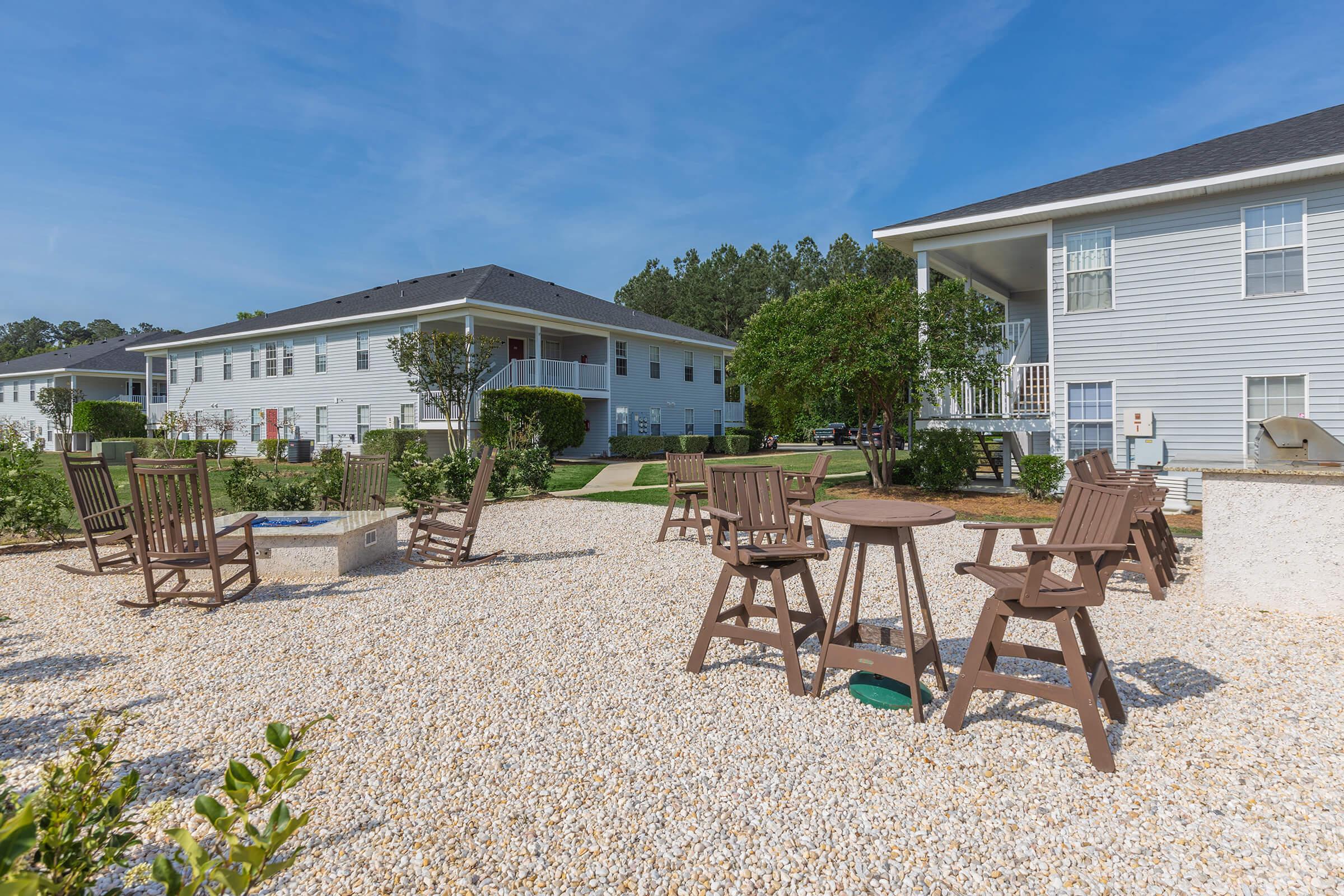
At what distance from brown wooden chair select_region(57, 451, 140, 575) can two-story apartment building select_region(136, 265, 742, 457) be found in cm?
1509

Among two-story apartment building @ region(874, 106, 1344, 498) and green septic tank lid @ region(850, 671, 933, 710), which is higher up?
two-story apartment building @ region(874, 106, 1344, 498)

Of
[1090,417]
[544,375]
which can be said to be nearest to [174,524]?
[1090,417]

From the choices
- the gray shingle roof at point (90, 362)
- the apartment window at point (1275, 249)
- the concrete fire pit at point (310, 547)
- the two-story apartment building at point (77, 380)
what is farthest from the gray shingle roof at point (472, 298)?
the apartment window at point (1275, 249)

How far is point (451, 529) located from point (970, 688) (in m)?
5.20

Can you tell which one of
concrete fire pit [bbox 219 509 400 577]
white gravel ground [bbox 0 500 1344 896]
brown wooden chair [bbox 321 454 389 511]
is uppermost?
brown wooden chair [bbox 321 454 389 511]

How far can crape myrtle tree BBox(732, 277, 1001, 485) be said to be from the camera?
482 inches

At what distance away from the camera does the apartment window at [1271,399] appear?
36.1 ft

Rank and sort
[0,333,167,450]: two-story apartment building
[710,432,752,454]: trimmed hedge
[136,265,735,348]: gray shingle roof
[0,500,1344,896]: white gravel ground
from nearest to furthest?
[0,500,1344,896]: white gravel ground → [136,265,735,348]: gray shingle roof → [710,432,752,454]: trimmed hedge → [0,333,167,450]: two-story apartment building

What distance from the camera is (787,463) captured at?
71.8 ft

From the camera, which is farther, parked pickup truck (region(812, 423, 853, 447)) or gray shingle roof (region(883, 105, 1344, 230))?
parked pickup truck (region(812, 423, 853, 447))

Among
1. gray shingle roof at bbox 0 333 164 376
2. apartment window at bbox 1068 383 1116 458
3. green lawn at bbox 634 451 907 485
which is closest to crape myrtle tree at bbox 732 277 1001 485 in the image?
apartment window at bbox 1068 383 1116 458

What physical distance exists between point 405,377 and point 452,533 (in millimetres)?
18388

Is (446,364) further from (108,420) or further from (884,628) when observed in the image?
(108,420)

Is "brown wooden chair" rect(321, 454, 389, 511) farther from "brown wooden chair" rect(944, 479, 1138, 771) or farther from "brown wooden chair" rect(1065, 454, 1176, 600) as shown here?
"brown wooden chair" rect(1065, 454, 1176, 600)
